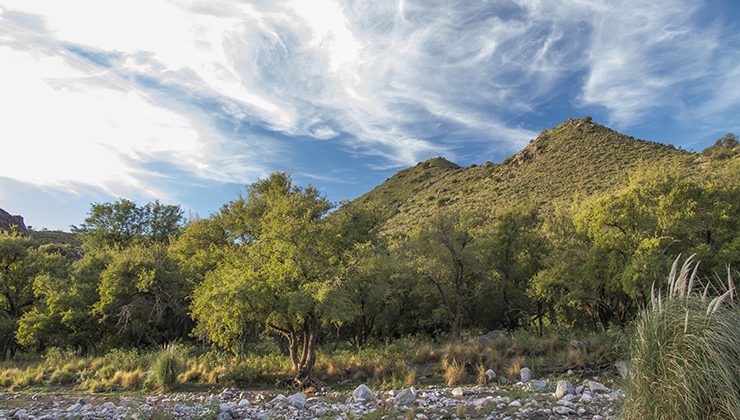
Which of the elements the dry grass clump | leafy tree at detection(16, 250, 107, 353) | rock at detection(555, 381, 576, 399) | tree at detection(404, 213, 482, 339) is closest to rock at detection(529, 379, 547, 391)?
rock at detection(555, 381, 576, 399)

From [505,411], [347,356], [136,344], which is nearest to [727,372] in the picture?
[505,411]

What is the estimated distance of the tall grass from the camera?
5289 millimetres

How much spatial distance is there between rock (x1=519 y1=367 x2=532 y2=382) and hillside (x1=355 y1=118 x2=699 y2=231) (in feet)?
94.2

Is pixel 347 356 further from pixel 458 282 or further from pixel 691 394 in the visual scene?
pixel 691 394

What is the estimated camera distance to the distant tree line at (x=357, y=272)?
17297 millimetres

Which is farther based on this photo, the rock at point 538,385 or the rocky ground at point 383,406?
the rock at point 538,385

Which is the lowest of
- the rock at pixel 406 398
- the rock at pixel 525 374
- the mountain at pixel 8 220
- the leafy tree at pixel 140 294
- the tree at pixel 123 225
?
the rock at pixel 525 374

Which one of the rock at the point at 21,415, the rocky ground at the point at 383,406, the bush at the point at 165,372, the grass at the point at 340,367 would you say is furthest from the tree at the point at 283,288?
the rock at the point at 21,415

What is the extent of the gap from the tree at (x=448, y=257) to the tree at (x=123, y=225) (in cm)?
3023

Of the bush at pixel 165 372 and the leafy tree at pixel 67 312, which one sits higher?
the leafy tree at pixel 67 312

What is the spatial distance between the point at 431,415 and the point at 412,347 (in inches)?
484

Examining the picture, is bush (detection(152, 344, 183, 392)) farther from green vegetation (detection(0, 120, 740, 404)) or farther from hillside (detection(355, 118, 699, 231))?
hillside (detection(355, 118, 699, 231))

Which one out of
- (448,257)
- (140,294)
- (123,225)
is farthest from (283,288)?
(123,225)

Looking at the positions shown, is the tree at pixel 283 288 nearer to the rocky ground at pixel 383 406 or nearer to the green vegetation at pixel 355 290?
the green vegetation at pixel 355 290
